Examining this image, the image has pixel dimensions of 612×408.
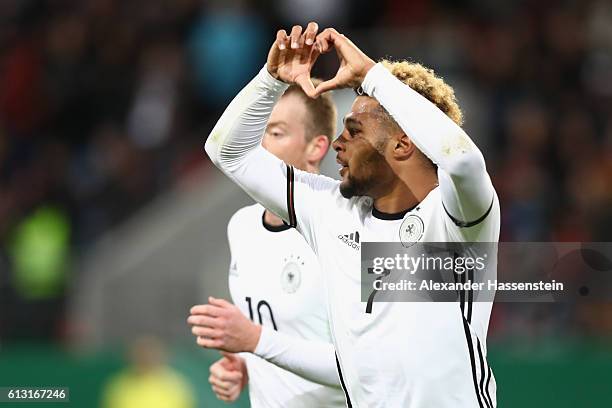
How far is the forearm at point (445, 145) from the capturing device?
4.04 metres

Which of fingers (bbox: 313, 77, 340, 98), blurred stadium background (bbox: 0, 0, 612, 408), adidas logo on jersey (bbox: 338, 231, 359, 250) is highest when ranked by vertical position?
blurred stadium background (bbox: 0, 0, 612, 408)

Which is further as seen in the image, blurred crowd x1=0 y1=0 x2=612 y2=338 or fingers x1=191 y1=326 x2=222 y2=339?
blurred crowd x1=0 y1=0 x2=612 y2=338

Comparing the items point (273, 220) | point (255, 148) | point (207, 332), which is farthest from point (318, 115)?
point (207, 332)

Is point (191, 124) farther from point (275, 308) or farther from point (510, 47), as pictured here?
point (275, 308)

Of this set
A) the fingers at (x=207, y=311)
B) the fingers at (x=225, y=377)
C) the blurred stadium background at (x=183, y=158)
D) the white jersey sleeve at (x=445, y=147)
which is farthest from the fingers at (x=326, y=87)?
the blurred stadium background at (x=183, y=158)

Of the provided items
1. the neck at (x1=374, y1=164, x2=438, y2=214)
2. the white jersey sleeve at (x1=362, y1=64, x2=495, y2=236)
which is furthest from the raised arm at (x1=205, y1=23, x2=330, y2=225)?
the white jersey sleeve at (x1=362, y1=64, x2=495, y2=236)

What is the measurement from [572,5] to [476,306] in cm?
830

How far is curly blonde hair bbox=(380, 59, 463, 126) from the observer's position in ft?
15.0

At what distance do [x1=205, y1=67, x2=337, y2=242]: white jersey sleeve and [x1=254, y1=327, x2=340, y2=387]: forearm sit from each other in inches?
19.3

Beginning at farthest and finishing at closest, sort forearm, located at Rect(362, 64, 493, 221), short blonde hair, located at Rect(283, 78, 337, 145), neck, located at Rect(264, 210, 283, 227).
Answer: short blonde hair, located at Rect(283, 78, 337, 145) → neck, located at Rect(264, 210, 283, 227) → forearm, located at Rect(362, 64, 493, 221)

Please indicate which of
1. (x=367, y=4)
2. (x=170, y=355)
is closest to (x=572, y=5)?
(x=367, y=4)

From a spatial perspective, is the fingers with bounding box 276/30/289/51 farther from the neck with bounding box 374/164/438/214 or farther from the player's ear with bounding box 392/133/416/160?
the neck with bounding box 374/164/438/214

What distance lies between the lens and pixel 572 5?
39.7 feet

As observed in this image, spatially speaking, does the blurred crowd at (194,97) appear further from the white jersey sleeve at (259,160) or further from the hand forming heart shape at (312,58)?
the hand forming heart shape at (312,58)
